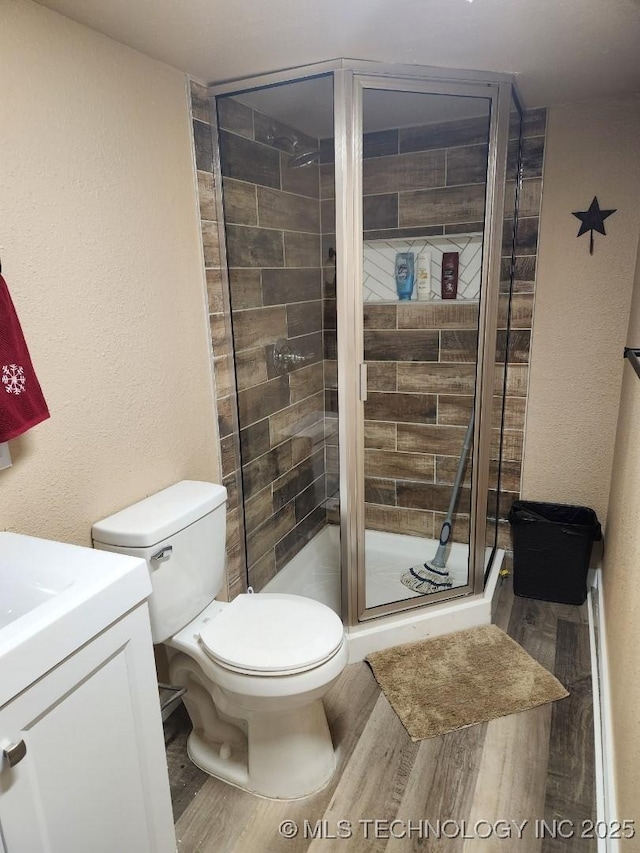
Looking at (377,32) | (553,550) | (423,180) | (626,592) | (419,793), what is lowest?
(419,793)

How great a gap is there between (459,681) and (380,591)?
48 cm

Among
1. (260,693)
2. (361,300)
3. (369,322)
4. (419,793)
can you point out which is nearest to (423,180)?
(369,322)

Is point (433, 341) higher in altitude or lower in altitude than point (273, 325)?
lower

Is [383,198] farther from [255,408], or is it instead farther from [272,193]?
[255,408]

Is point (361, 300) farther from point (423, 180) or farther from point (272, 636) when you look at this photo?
point (272, 636)

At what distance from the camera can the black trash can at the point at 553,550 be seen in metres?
2.61

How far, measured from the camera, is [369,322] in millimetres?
2307

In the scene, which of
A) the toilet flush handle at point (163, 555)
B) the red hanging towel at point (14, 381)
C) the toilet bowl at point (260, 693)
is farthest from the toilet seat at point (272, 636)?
the red hanging towel at point (14, 381)

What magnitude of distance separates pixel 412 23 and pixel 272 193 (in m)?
0.87

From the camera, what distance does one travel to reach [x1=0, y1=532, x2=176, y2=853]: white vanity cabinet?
3.22ft

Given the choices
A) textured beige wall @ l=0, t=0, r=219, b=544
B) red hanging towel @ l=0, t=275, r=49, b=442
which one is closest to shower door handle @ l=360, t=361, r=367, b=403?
textured beige wall @ l=0, t=0, r=219, b=544

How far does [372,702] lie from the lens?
A: 2.11 m

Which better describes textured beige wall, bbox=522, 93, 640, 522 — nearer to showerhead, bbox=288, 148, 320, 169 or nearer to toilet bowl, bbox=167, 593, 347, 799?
showerhead, bbox=288, 148, 320, 169

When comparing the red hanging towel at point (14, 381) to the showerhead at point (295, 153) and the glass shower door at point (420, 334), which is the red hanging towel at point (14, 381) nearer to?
the glass shower door at point (420, 334)
